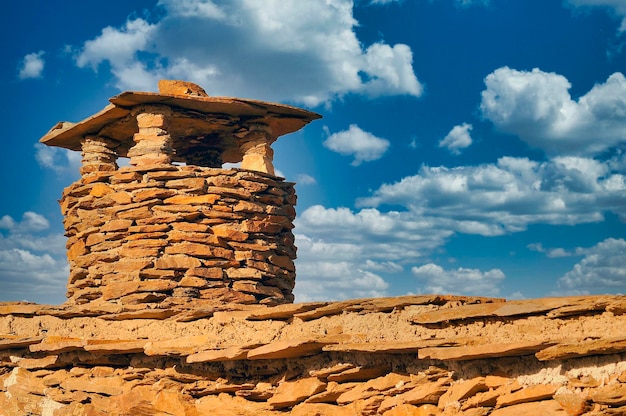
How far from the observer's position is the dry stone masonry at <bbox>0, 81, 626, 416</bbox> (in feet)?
19.2

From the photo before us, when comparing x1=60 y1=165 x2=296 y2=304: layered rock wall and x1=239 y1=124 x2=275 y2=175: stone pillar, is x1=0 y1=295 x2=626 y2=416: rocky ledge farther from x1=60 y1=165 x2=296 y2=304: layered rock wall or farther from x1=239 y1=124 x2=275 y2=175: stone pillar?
x1=239 y1=124 x2=275 y2=175: stone pillar

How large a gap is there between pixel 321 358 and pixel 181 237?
11.4 feet

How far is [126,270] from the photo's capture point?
31.9 ft

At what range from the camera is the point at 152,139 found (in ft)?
34.1

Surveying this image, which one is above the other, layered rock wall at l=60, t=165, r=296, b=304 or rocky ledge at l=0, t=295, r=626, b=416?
layered rock wall at l=60, t=165, r=296, b=304

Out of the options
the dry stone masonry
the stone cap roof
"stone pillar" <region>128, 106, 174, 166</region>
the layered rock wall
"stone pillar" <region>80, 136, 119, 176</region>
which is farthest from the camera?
"stone pillar" <region>80, 136, 119, 176</region>

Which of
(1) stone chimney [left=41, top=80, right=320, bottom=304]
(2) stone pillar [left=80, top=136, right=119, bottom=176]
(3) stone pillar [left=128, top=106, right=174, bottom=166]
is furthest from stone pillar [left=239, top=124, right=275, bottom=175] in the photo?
(2) stone pillar [left=80, top=136, right=119, bottom=176]

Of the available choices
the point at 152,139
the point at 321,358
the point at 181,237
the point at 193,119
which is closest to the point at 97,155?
the point at 152,139

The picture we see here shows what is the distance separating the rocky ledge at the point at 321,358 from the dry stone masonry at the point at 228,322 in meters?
0.02

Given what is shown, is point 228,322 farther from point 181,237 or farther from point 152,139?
point 152,139

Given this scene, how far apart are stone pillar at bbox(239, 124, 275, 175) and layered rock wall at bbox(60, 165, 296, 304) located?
40cm

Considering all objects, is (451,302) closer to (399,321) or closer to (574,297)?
(399,321)

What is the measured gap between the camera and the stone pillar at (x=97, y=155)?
1131 centimetres

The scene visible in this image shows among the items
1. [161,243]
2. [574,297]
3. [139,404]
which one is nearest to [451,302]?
[574,297]
